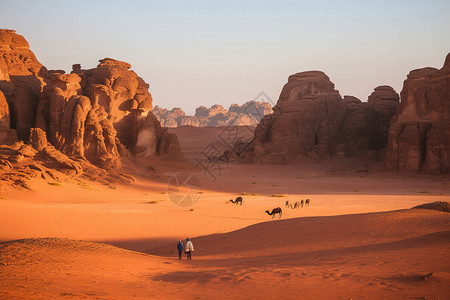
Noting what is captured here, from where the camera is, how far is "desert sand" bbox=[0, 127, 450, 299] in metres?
7.22

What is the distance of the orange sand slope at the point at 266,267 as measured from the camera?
22.9 feet

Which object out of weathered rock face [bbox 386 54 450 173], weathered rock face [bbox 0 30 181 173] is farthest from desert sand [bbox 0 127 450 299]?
weathered rock face [bbox 386 54 450 173]

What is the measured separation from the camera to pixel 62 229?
16.0m

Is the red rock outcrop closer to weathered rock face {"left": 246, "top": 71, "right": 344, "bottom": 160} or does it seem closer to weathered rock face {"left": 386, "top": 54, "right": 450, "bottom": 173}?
weathered rock face {"left": 246, "top": 71, "right": 344, "bottom": 160}

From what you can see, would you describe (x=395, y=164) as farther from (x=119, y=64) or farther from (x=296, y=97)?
(x=119, y=64)

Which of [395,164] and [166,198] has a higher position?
[395,164]

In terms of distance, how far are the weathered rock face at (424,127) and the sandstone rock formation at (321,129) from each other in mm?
9051

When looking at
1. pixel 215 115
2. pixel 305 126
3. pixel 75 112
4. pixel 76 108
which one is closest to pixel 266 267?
pixel 75 112

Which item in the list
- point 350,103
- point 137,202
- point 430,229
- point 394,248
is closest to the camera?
point 394,248

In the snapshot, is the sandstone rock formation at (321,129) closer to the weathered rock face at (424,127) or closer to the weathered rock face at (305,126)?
the weathered rock face at (305,126)

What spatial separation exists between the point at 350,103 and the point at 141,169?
3576 centimetres

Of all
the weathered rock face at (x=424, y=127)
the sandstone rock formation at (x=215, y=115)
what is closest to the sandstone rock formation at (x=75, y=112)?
the weathered rock face at (x=424, y=127)

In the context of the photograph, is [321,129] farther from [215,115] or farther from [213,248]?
[215,115]

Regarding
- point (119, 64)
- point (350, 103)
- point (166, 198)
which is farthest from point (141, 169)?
point (350, 103)
